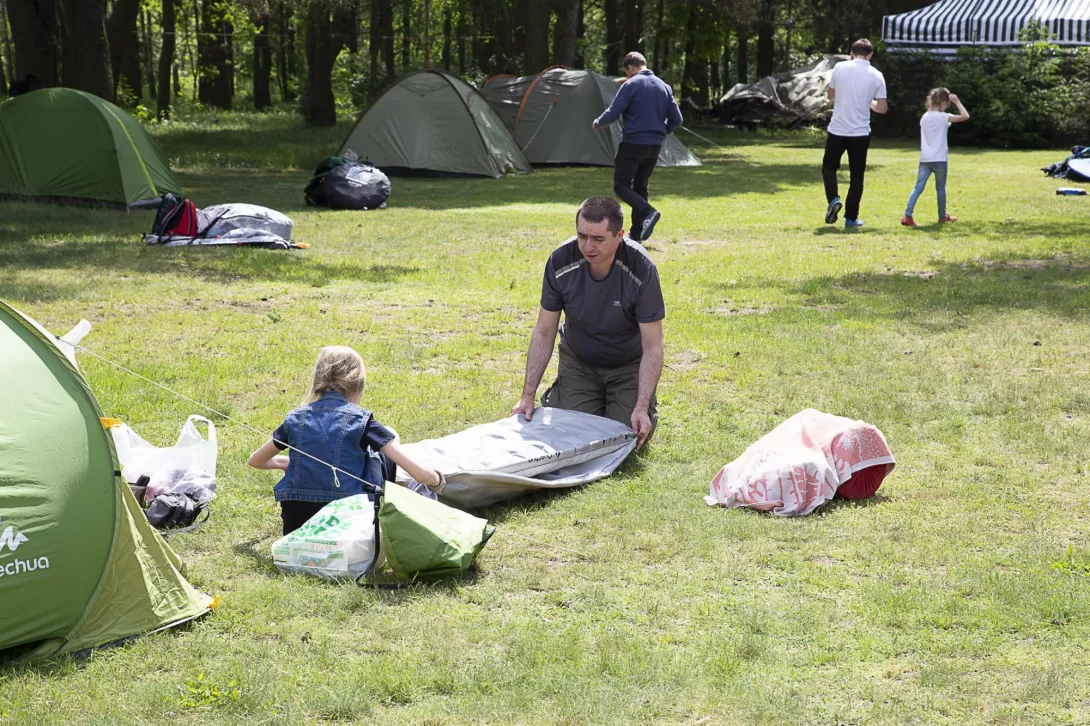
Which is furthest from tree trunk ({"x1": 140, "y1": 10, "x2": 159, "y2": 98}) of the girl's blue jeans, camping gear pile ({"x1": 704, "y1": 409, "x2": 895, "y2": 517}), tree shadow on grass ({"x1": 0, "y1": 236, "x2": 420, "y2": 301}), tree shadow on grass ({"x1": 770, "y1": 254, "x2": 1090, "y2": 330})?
camping gear pile ({"x1": 704, "y1": 409, "x2": 895, "y2": 517})

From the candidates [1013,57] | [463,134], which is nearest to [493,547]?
[463,134]

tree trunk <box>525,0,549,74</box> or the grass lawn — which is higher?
tree trunk <box>525,0,549,74</box>

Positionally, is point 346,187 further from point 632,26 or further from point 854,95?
point 632,26

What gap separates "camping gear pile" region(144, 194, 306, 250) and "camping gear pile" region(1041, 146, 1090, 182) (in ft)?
44.9

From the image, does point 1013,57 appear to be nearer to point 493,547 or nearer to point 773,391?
point 773,391

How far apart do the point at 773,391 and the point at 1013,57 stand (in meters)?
25.1

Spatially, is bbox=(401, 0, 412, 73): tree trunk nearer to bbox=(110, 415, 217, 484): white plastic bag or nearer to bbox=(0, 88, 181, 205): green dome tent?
bbox=(0, 88, 181, 205): green dome tent

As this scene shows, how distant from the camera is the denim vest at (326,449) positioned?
4.48 meters

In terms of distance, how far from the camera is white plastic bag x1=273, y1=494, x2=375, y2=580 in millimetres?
4234

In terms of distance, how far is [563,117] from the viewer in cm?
2255

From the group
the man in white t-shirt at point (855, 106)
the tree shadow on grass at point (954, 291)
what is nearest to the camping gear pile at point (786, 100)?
the man in white t-shirt at point (855, 106)

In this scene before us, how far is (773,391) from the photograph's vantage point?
697 cm

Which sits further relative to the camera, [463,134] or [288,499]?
[463,134]

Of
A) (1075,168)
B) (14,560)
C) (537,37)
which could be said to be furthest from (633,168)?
(537,37)
